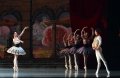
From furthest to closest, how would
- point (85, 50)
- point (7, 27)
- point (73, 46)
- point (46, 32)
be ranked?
point (7, 27), point (46, 32), point (73, 46), point (85, 50)

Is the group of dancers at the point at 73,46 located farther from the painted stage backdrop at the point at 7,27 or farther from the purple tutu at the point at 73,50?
the painted stage backdrop at the point at 7,27

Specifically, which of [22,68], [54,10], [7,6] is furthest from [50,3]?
[22,68]

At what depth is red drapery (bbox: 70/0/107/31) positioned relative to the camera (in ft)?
77.3

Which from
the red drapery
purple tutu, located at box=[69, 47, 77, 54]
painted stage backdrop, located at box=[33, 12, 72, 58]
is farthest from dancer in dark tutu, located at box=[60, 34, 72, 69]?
painted stage backdrop, located at box=[33, 12, 72, 58]

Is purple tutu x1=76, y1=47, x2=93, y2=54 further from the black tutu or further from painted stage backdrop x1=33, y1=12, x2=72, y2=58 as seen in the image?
painted stage backdrop x1=33, y1=12, x2=72, y2=58

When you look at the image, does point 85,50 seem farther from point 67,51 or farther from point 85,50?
point 67,51

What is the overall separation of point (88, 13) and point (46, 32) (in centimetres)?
289

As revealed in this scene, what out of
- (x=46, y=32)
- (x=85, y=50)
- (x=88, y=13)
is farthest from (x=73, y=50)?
(x=46, y=32)

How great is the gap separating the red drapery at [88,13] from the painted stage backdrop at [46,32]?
1748 mm

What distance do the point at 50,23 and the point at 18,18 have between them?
1.61 m

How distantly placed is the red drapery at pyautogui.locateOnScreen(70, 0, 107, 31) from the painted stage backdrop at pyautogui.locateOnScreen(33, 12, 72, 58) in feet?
5.73

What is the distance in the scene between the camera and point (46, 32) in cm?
2562

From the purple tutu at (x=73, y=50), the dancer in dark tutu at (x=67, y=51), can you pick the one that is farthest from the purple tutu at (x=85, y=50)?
the dancer in dark tutu at (x=67, y=51)

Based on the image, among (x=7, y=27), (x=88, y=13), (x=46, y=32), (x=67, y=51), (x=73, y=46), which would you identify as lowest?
(x=67, y=51)
